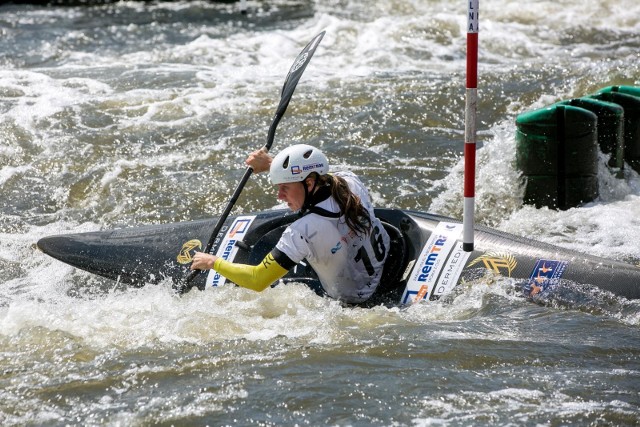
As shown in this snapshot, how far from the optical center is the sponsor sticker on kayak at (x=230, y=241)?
5.37 metres

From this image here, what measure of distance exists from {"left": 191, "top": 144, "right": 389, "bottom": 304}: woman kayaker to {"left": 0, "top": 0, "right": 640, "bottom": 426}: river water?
0.62 ft

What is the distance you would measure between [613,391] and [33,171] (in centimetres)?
547

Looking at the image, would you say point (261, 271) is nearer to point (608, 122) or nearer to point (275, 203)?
point (275, 203)

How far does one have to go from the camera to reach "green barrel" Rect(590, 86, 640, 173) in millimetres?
7004

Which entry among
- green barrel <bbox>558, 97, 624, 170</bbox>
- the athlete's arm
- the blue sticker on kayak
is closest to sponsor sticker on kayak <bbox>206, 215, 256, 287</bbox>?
the athlete's arm

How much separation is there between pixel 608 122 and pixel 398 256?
2509 millimetres

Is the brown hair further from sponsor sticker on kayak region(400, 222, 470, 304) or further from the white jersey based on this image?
sponsor sticker on kayak region(400, 222, 470, 304)

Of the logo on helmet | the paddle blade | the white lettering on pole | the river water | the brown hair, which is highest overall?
the white lettering on pole

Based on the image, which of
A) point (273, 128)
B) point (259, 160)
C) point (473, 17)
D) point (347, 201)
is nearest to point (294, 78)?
point (273, 128)

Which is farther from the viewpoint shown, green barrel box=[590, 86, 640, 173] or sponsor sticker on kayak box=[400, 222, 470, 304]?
green barrel box=[590, 86, 640, 173]

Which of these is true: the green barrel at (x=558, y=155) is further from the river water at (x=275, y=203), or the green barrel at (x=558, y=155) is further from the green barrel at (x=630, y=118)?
the green barrel at (x=630, y=118)

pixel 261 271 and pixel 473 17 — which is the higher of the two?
pixel 473 17

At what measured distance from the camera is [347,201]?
4508mm

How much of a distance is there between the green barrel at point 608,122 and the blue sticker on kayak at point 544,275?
2.21 meters
